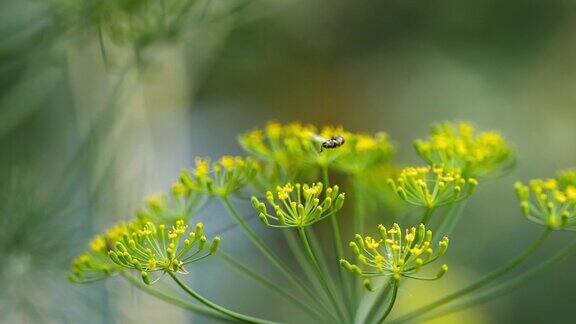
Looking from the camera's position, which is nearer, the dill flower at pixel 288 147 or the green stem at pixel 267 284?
the green stem at pixel 267 284

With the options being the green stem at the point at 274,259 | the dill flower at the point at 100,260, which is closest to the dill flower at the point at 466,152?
the green stem at the point at 274,259

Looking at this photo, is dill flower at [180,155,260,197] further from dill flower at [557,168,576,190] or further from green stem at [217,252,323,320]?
dill flower at [557,168,576,190]

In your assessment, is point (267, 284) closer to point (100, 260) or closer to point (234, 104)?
point (100, 260)

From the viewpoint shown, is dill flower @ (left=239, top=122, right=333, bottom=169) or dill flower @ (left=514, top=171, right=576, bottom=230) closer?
dill flower @ (left=514, top=171, right=576, bottom=230)

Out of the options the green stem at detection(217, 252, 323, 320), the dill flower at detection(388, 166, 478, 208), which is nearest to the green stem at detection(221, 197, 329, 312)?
the green stem at detection(217, 252, 323, 320)

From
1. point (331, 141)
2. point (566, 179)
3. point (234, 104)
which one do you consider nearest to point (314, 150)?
point (331, 141)

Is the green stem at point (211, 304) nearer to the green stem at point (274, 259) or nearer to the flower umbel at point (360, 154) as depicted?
the green stem at point (274, 259)

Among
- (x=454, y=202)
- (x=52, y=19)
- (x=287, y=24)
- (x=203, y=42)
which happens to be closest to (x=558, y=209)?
(x=454, y=202)
